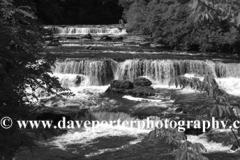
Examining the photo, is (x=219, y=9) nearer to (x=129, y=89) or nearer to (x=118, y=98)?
(x=118, y=98)

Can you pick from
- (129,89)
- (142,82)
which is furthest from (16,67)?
(142,82)

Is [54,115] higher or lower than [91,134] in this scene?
higher

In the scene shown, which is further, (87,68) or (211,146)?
(87,68)

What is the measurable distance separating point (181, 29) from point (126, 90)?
35.2ft

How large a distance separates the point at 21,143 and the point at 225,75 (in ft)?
47.1

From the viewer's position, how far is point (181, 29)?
77.9 ft

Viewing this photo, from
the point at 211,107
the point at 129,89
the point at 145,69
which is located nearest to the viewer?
the point at 211,107

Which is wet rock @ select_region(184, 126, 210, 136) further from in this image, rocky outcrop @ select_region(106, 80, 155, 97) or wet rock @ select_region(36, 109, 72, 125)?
rocky outcrop @ select_region(106, 80, 155, 97)

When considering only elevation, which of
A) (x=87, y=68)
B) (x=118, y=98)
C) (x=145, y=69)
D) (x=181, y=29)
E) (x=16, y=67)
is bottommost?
(x=118, y=98)

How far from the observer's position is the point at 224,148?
896 centimetres

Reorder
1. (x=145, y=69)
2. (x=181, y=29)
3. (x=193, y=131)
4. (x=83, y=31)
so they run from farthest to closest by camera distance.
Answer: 1. (x=83, y=31)
2. (x=181, y=29)
3. (x=145, y=69)
4. (x=193, y=131)

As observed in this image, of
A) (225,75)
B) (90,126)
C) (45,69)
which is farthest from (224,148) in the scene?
(225,75)

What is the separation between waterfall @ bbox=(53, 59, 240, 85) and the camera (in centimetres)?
1702

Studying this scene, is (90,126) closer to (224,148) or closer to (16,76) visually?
(224,148)
